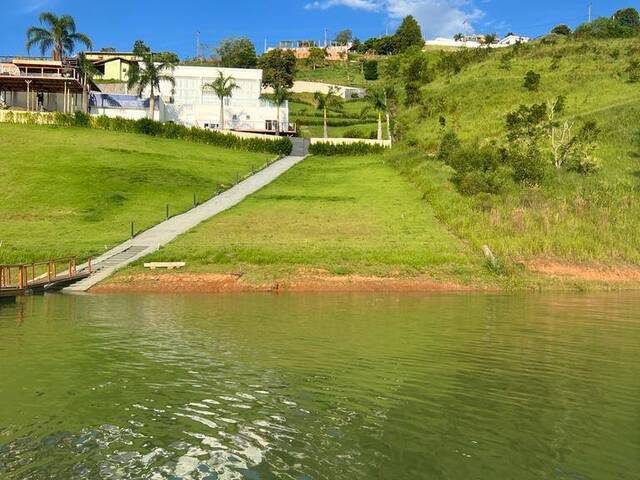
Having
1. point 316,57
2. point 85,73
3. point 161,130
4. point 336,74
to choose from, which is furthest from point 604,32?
point 85,73

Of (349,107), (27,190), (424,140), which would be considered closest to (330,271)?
(27,190)

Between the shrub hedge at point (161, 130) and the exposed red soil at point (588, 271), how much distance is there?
56.1 metres

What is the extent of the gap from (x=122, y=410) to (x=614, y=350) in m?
12.0

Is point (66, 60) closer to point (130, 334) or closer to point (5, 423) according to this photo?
point (130, 334)

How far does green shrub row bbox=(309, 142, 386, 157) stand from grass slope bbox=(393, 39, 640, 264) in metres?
6.12

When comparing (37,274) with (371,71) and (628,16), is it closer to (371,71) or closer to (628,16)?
(371,71)

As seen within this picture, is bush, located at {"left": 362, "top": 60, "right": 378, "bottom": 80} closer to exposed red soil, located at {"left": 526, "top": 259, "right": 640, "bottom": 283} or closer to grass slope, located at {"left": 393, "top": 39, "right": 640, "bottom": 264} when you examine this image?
grass slope, located at {"left": 393, "top": 39, "right": 640, "bottom": 264}

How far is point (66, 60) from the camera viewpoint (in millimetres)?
91062

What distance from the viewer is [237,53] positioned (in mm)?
160375

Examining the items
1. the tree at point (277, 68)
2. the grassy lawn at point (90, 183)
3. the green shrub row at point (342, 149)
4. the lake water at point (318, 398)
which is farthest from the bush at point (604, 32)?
the lake water at point (318, 398)

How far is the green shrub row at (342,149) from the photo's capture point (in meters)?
87.4

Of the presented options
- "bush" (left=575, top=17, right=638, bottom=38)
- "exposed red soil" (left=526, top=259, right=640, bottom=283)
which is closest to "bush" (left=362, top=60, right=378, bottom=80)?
"bush" (left=575, top=17, right=638, bottom=38)

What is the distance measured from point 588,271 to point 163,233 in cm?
2694

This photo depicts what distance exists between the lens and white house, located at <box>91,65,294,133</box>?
10325 cm
